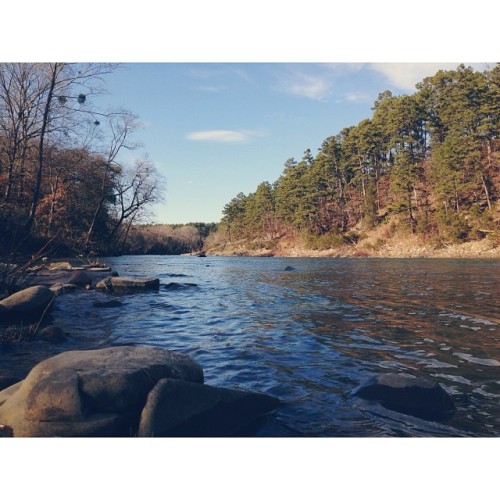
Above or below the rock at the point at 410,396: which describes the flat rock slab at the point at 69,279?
above

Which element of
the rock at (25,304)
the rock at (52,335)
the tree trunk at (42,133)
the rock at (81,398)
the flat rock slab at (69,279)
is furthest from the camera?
the flat rock slab at (69,279)

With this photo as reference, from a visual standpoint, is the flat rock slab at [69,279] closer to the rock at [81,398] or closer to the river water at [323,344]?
the river water at [323,344]

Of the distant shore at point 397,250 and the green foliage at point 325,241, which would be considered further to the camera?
the green foliage at point 325,241

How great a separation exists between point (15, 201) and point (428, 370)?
1404 cm

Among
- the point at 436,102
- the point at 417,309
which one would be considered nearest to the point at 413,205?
the point at 436,102

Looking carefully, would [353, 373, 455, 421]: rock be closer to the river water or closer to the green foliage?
the river water

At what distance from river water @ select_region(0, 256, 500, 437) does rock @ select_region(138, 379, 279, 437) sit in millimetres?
227

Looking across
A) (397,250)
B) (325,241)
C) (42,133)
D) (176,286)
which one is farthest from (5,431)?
(325,241)

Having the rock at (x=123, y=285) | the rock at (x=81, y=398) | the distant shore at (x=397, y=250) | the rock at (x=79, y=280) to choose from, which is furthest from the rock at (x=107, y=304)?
the distant shore at (x=397, y=250)

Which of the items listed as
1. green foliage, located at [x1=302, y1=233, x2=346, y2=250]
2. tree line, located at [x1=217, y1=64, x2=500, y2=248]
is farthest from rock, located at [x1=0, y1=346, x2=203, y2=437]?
green foliage, located at [x1=302, y1=233, x2=346, y2=250]

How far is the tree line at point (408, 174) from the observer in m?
34.2

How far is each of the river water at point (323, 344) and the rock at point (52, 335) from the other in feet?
0.67

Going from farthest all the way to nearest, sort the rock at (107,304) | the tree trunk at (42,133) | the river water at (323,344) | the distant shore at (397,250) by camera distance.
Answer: the distant shore at (397,250)
the tree trunk at (42,133)
the rock at (107,304)
the river water at (323,344)

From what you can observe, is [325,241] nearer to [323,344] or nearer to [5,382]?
[323,344]
